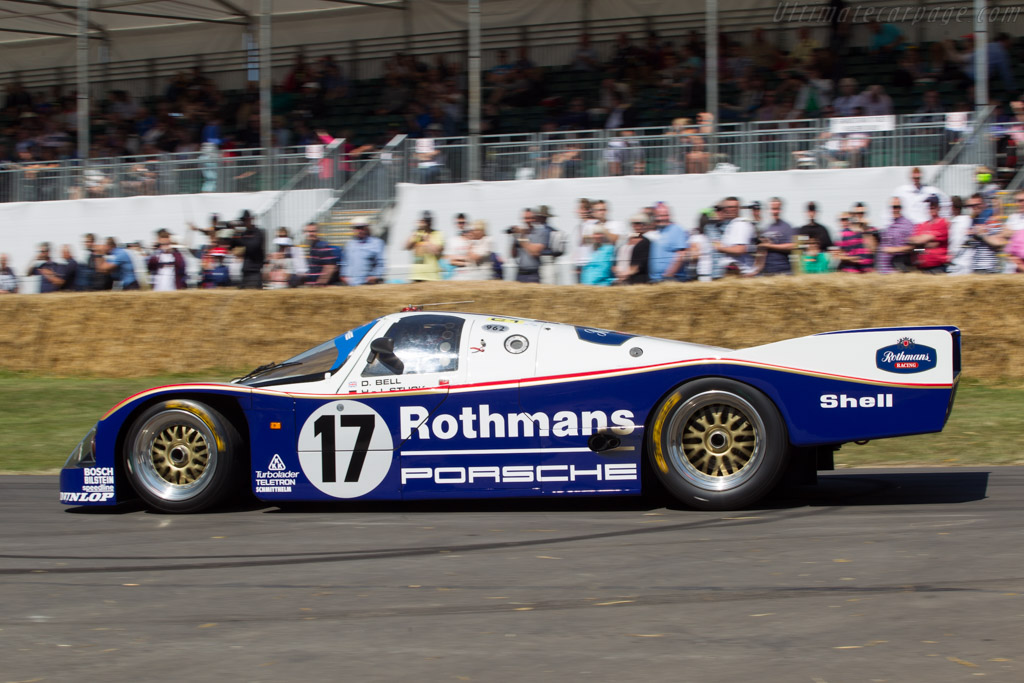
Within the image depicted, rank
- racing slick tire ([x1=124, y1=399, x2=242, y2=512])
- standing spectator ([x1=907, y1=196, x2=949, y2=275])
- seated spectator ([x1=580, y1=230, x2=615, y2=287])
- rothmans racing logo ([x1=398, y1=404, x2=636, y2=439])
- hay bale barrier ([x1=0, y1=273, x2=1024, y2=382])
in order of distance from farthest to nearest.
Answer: seated spectator ([x1=580, y1=230, x2=615, y2=287]), standing spectator ([x1=907, y1=196, x2=949, y2=275]), hay bale barrier ([x1=0, y1=273, x2=1024, y2=382]), racing slick tire ([x1=124, y1=399, x2=242, y2=512]), rothmans racing logo ([x1=398, y1=404, x2=636, y2=439])

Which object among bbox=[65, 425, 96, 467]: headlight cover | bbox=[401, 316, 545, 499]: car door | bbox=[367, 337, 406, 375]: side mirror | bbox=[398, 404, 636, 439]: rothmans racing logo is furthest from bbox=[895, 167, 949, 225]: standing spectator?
bbox=[65, 425, 96, 467]: headlight cover

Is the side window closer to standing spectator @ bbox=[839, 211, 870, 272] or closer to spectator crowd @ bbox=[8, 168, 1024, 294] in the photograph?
spectator crowd @ bbox=[8, 168, 1024, 294]

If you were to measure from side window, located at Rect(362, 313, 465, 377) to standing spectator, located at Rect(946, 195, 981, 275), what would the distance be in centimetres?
793

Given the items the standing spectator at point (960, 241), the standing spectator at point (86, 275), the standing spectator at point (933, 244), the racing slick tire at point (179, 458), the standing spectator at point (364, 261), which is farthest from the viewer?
the standing spectator at point (86, 275)

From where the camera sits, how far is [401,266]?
690 inches

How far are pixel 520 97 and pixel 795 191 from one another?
6434mm

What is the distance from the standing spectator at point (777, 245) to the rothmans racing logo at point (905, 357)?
7196mm

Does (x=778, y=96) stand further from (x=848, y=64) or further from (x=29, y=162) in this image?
(x=29, y=162)

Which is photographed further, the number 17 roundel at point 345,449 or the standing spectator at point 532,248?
the standing spectator at point 532,248

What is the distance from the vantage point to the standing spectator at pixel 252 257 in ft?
54.5

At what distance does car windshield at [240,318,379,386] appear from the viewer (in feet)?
24.0

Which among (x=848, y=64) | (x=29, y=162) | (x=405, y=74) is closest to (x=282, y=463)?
(x=848, y=64)

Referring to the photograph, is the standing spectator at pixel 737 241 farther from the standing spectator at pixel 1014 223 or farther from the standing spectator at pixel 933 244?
the standing spectator at pixel 1014 223

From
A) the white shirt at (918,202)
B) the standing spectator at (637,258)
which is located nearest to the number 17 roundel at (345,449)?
the standing spectator at (637,258)
